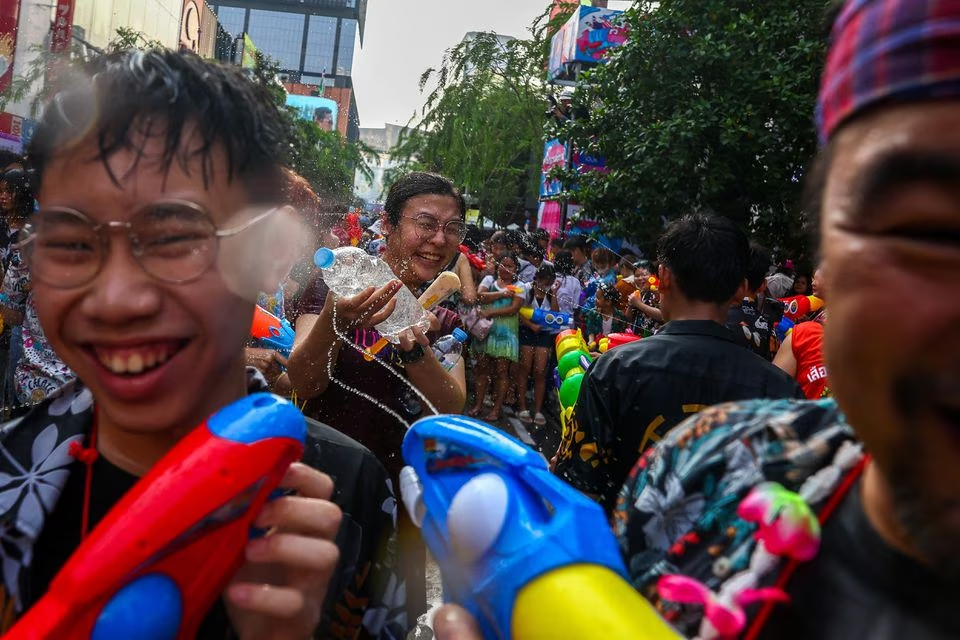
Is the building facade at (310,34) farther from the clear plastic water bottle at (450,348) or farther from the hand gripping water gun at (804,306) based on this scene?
the clear plastic water bottle at (450,348)

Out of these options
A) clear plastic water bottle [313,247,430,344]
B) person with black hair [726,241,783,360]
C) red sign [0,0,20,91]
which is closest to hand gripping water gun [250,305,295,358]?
clear plastic water bottle [313,247,430,344]

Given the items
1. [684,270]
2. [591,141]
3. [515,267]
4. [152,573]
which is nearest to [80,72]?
[152,573]

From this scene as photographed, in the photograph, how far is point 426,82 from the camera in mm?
20109

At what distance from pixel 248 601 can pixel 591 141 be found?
31.6ft

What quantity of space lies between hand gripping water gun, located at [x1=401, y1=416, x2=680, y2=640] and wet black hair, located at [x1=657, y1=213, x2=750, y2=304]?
2216 millimetres

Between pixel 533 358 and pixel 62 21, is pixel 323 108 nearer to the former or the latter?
pixel 62 21

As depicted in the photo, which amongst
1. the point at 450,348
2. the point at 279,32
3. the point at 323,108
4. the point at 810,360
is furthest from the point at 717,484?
the point at 279,32

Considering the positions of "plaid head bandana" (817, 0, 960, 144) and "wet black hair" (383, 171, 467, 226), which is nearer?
"plaid head bandana" (817, 0, 960, 144)

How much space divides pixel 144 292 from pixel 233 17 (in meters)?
112

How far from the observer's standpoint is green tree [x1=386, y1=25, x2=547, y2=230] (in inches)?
782

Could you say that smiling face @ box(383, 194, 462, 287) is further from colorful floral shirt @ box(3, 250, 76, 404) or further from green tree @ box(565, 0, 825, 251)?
green tree @ box(565, 0, 825, 251)

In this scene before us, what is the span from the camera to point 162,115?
131cm

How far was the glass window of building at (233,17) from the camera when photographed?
100000 millimetres

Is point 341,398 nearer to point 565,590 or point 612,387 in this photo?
point 612,387
